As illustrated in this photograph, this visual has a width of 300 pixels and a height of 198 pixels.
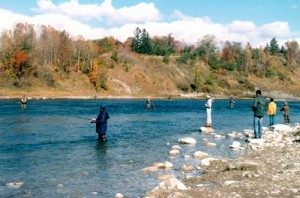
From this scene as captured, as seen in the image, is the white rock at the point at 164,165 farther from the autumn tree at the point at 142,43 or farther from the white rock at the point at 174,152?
the autumn tree at the point at 142,43

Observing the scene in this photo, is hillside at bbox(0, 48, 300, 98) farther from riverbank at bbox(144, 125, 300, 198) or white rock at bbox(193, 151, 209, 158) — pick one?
riverbank at bbox(144, 125, 300, 198)

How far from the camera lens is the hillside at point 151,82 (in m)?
111

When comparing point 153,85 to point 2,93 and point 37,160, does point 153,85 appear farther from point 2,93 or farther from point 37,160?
point 37,160

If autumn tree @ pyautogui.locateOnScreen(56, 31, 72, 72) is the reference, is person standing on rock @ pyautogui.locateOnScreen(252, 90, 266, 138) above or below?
below

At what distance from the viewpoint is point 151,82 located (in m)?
147

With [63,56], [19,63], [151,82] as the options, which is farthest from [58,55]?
[151,82]

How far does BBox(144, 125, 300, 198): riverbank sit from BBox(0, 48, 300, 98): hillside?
91.4m

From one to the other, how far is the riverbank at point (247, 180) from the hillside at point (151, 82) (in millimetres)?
91375

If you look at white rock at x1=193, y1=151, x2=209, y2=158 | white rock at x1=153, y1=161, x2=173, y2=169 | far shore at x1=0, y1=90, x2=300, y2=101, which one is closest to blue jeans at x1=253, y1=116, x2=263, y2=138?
white rock at x1=193, y1=151, x2=209, y2=158

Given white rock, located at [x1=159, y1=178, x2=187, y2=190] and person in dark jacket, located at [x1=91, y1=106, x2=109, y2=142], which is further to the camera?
person in dark jacket, located at [x1=91, y1=106, x2=109, y2=142]

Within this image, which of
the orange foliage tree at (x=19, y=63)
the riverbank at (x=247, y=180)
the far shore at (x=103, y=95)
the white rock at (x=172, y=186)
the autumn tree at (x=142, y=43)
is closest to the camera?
the riverbank at (x=247, y=180)

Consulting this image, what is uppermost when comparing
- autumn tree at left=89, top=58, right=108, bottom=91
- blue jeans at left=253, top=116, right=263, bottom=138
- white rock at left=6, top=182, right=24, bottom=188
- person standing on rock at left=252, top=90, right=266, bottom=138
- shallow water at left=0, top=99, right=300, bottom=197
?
autumn tree at left=89, top=58, right=108, bottom=91

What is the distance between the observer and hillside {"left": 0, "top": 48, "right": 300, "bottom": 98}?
111 m

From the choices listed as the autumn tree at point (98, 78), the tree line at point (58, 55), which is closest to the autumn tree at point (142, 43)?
the tree line at point (58, 55)
